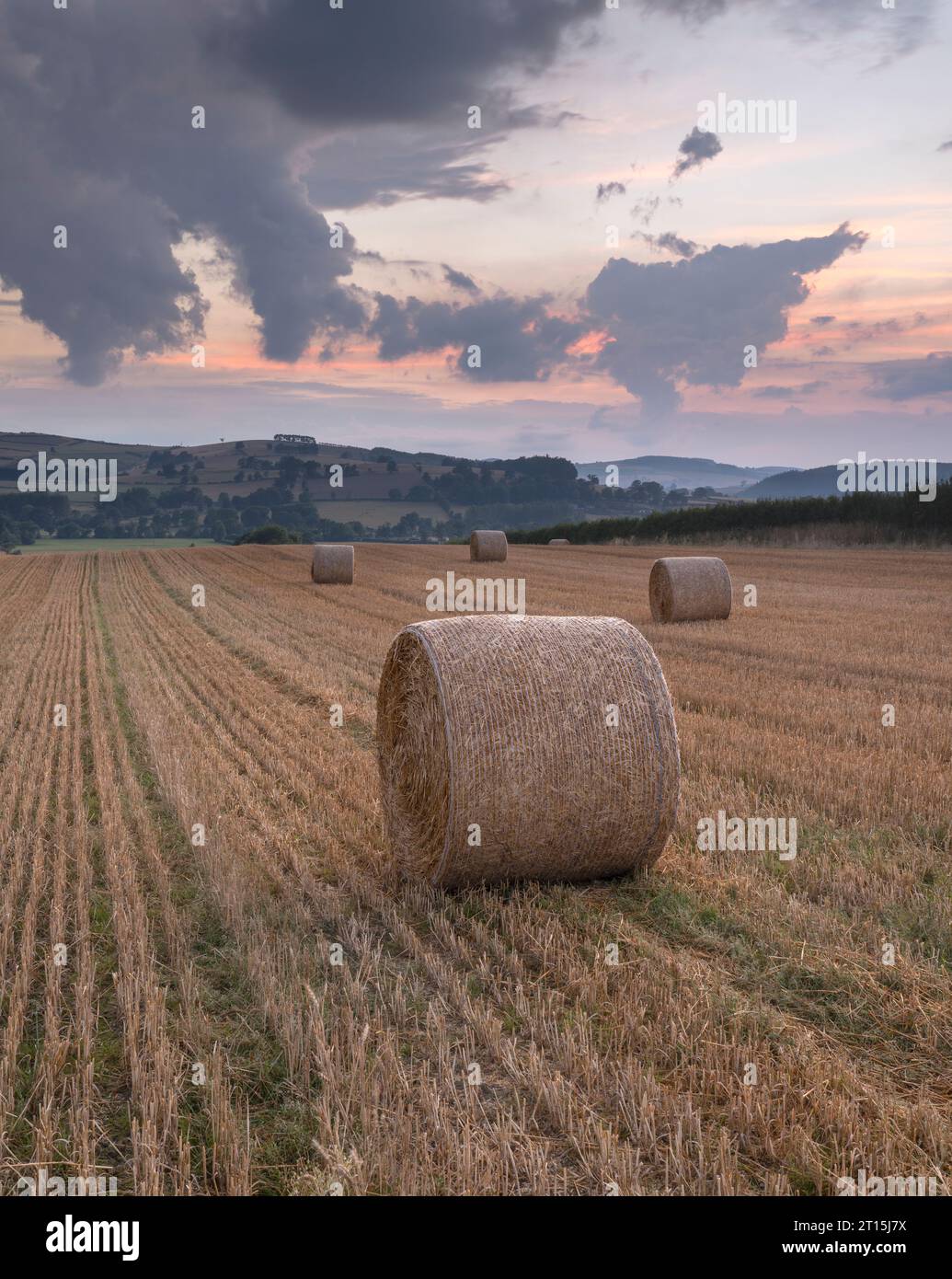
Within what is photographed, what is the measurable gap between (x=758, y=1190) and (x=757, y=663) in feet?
36.7

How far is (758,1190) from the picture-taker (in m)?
3.34

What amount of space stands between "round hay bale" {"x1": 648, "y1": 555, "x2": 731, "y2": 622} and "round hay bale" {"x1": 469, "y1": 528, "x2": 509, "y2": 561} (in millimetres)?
18454

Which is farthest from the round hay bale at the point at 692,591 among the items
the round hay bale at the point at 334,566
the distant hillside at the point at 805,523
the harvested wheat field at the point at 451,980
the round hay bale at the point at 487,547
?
the distant hillside at the point at 805,523

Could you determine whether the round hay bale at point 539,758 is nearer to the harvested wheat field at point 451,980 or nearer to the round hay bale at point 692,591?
the harvested wheat field at point 451,980

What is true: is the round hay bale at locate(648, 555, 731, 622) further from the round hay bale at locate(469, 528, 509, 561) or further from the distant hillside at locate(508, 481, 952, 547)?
the distant hillside at locate(508, 481, 952, 547)

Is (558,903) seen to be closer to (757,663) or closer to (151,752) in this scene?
(151,752)

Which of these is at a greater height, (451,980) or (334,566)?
(334,566)

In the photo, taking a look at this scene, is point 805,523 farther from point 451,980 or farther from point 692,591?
point 451,980

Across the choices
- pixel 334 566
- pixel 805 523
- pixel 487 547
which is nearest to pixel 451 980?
pixel 334 566

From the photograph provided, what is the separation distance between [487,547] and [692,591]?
19.3 metres

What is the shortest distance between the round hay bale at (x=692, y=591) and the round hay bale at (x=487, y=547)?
18454 mm

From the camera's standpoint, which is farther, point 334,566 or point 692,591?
point 334,566

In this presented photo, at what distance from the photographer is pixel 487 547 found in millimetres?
37469
